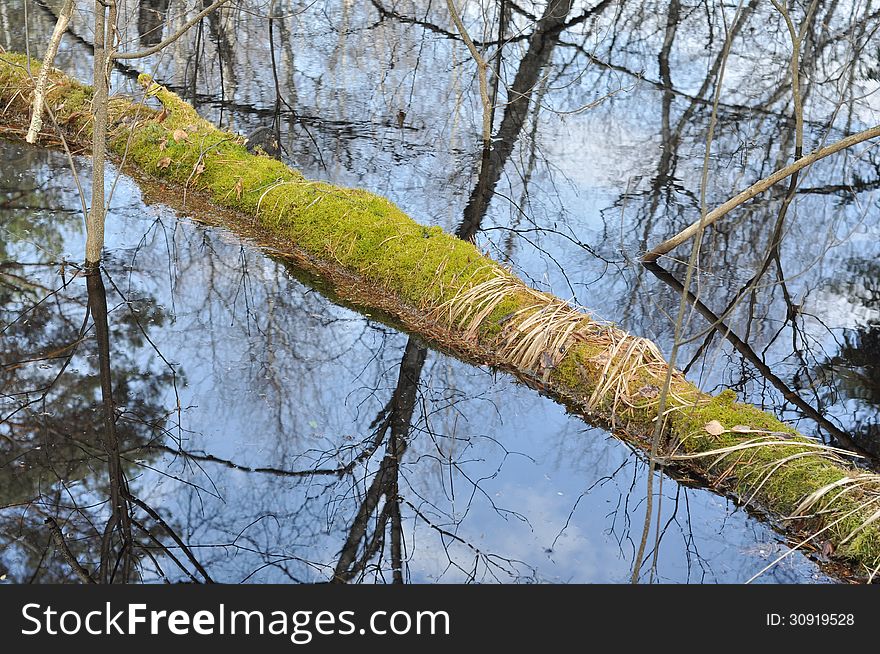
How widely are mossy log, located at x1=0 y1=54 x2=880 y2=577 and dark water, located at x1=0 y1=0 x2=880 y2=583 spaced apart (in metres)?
0.16

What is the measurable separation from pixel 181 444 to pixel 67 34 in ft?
23.7

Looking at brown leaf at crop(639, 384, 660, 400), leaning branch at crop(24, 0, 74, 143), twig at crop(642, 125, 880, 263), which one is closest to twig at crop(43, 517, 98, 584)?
brown leaf at crop(639, 384, 660, 400)

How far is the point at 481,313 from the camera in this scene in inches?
204

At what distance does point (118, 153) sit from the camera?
7.23 m

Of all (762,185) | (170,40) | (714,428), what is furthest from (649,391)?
(170,40)

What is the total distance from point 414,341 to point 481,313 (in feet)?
1.41

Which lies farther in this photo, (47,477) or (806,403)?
(806,403)

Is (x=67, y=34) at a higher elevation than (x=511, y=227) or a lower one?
higher

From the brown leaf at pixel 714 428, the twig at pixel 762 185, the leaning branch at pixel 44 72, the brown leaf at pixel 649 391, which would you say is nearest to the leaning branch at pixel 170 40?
the leaning branch at pixel 44 72

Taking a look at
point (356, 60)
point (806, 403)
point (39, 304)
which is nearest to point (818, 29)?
point (356, 60)

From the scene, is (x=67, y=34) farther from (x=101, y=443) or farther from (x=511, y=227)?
(x=101, y=443)

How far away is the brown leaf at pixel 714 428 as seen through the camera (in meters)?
4.28

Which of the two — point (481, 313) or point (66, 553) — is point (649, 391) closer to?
point (481, 313)

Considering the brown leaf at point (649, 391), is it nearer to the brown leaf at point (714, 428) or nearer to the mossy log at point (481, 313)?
the mossy log at point (481, 313)
